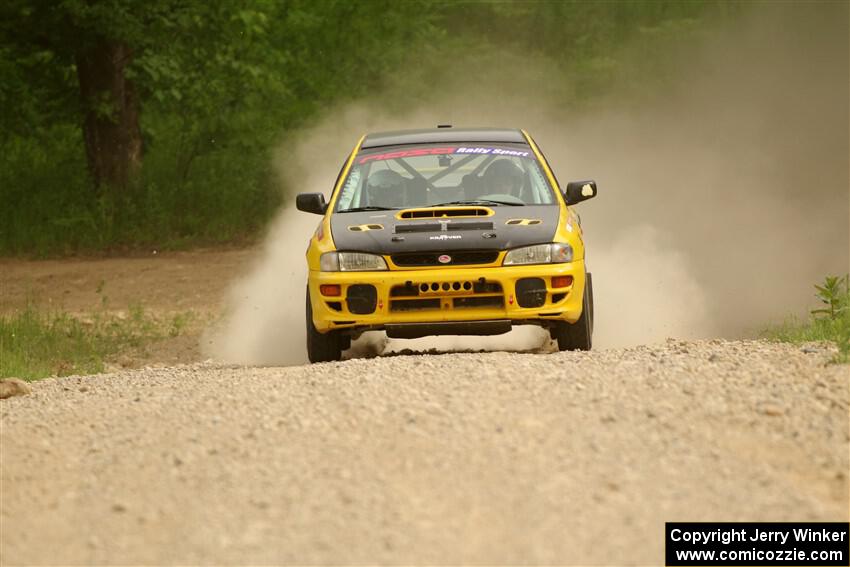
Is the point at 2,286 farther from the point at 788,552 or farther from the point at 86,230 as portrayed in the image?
the point at 788,552

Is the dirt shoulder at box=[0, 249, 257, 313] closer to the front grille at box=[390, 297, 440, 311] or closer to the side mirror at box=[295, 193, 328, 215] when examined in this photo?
the side mirror at box=[295, 193, 328, 215]

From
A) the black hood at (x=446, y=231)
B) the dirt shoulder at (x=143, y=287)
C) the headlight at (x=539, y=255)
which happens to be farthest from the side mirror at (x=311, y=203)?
the dirt shoulder at (x=143, y=287)

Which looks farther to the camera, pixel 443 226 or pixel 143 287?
pixel 143 287

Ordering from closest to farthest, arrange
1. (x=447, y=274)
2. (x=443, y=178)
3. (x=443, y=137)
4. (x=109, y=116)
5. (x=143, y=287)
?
(x=447, y=274), (x=443, y=178), (x=443, y=137), (x=143, y=287), (x=109, y=116)

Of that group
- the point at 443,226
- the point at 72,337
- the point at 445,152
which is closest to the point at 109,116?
the point at 72,337

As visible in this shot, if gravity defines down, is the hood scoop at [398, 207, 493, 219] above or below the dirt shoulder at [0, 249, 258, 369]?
above

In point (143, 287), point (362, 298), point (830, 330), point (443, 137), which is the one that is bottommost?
point (143, 287)

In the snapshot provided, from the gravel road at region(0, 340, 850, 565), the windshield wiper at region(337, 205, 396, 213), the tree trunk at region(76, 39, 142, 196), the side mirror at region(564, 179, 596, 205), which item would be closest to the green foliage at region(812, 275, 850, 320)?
the side mirror at region(564, 179, 596, 205)

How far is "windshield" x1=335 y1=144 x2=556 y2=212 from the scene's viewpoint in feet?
38.8

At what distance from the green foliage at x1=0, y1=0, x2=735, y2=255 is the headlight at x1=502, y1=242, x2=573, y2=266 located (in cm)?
1175

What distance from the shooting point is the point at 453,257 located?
10727 millimetres

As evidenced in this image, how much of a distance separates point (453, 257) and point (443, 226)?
28cm

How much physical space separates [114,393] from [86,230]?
13796mm

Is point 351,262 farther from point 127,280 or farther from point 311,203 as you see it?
point 127,280
